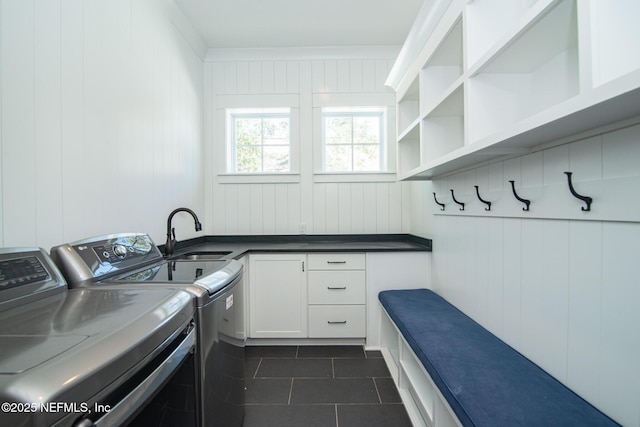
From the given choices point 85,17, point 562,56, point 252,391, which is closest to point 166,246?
point 252,391

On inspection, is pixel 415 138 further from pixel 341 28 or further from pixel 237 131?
pixel 237 131

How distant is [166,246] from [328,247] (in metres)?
1.21

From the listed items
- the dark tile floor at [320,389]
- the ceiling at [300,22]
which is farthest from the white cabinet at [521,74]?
the dark tile floor at [320,389]

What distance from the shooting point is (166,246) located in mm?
1712

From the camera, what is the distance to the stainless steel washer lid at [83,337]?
0.38 meters

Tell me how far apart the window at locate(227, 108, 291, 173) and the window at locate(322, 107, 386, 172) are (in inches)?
17.6

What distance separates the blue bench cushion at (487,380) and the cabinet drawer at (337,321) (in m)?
0.75

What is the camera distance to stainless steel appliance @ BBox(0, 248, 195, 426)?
380 millimetres

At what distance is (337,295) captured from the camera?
7.00 ft

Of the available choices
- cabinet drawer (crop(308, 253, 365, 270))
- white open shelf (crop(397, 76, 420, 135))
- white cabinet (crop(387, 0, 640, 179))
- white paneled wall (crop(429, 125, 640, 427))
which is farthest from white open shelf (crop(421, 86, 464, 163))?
cabinet drawer (crop(308, 253, 365, 270))

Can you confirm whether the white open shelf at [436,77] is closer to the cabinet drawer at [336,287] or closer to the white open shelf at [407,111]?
the white open shelf at [407,111]

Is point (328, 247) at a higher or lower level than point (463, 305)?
higher

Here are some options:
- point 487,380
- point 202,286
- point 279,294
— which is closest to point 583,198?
point 487,380

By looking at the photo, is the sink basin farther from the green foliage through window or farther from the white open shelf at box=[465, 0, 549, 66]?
the white open shelf at box=[465, 0, 549, 66]
